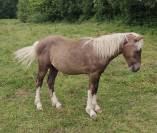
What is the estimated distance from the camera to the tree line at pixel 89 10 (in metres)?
18.1

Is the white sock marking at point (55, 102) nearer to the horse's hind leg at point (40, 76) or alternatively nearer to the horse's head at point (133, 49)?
the horse's hind leg at point (40, 76)

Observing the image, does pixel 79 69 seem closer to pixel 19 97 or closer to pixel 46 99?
pixel 46 99

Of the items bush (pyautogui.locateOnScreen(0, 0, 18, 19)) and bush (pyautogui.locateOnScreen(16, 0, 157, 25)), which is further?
bush (pyautogui.locateOnScreen(0, 0, 18, 19))

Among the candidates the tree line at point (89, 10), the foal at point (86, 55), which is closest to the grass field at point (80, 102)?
the foal at point (86, 55)

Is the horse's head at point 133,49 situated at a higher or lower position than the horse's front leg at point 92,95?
higher

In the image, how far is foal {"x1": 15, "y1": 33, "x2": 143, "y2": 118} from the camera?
6250 millimetres

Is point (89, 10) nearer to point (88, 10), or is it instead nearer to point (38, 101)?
point (88, 10)

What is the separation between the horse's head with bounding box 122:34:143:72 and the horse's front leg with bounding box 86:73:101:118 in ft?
2.08

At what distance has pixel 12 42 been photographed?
14508mm

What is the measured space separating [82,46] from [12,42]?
27.4ft

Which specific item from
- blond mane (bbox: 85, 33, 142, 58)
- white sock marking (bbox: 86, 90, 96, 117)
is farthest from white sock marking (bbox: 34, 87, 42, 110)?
blond mane (bbox: 85, 33, 142, 58)

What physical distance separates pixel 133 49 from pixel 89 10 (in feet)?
55.7

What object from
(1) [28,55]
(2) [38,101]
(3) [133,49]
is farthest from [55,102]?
(3) [133,49]

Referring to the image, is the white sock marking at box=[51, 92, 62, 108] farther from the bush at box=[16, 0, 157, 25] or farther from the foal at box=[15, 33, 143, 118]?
the bush at box=[16, 0, 157, 25]
